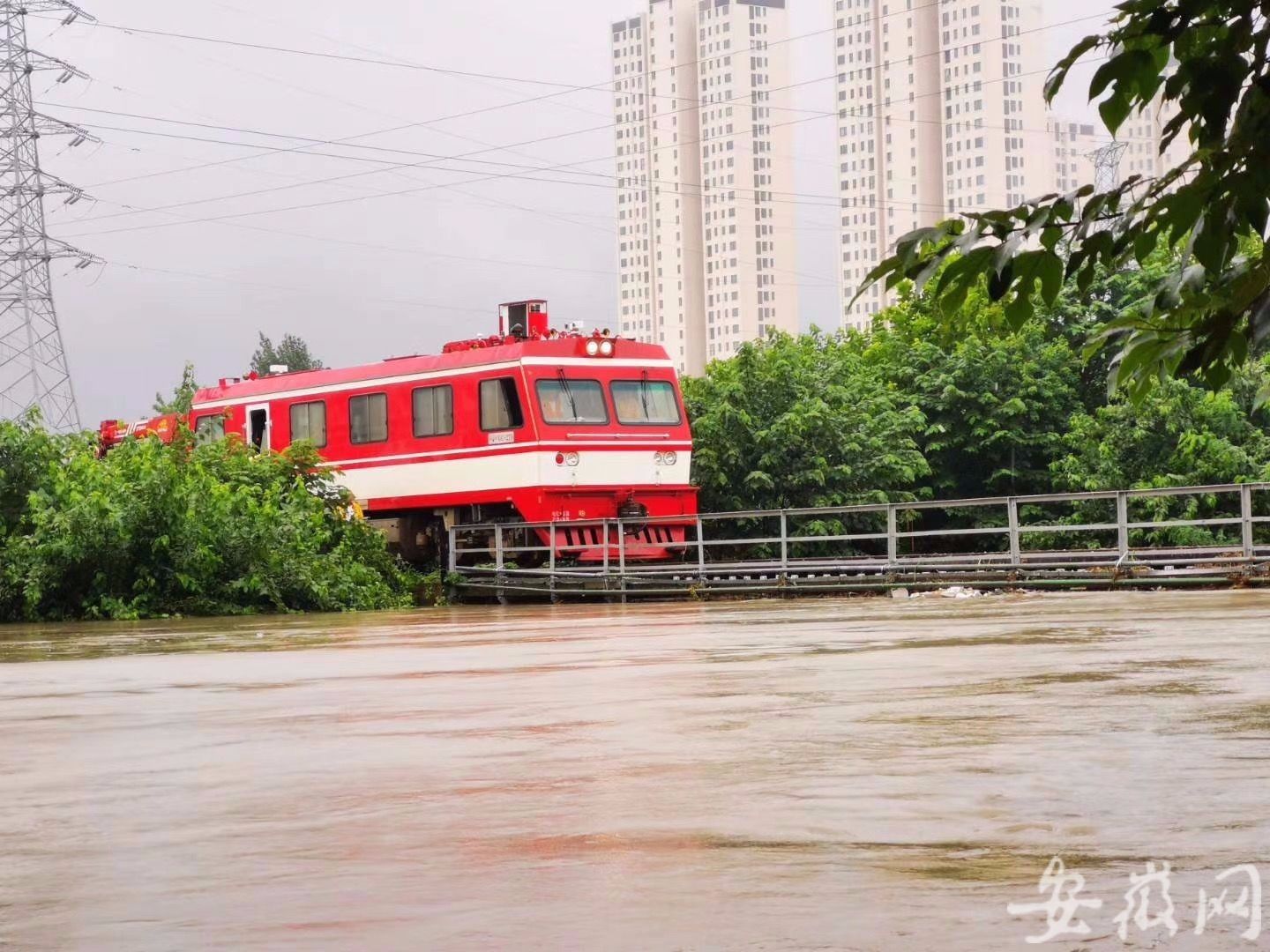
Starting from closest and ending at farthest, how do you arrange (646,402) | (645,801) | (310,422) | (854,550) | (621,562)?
(645,801) → (621,562) → (646,402) → (310,422) → (854,550)

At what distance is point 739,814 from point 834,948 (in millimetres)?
1610

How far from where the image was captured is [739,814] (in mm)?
4641

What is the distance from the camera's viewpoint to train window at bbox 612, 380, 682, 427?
29.0 metres

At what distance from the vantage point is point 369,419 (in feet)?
98.6

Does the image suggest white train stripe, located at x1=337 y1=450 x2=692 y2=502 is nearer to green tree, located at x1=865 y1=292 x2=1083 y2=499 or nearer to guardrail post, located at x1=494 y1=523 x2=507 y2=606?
guardrail post, located at x1=494 y1=523 x2=507 y2=606

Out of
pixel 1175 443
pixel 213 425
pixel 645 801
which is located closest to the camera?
pixel 645 801

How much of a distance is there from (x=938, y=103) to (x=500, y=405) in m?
143

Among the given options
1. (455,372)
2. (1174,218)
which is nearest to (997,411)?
(455,372)

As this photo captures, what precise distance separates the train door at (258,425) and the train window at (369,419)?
85.0 inches

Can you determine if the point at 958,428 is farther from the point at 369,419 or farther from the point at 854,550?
the point at 369,419

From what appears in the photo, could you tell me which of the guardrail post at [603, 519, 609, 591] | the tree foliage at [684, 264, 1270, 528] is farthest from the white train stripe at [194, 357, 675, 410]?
the tree foliage at [684, 264, 1270, 528]

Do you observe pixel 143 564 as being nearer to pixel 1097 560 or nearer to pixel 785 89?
pixel 1097 560

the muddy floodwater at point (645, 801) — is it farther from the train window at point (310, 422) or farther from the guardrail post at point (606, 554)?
the train window at point (310, 422)

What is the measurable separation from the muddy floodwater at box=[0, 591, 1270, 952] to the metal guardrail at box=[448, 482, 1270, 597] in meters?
11.2
